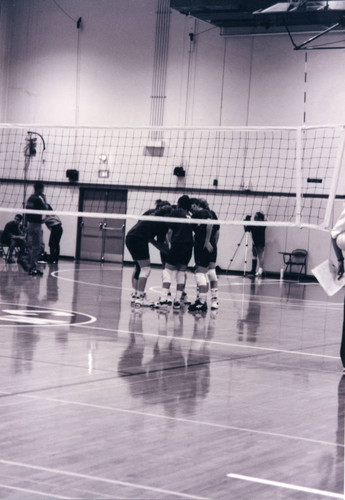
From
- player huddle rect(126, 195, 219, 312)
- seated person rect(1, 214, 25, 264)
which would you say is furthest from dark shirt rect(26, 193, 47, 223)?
player huddle rect(126, 195, 219, 312)

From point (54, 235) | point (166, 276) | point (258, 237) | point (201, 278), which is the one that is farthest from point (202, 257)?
point (54, 235)

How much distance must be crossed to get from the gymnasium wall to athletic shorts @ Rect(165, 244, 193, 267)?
41.8 ft

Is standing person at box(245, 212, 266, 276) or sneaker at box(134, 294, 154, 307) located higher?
standing person at box(245, 212, 266, 276)

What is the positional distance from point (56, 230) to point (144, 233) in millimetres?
15983

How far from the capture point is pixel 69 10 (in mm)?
31844

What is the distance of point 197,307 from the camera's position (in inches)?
605

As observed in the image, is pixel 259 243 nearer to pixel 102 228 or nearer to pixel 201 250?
pixel 102 228

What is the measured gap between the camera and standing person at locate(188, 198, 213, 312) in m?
14.7

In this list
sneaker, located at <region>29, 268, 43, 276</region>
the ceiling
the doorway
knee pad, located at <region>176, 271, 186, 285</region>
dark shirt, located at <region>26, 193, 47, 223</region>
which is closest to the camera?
knee pad, located at <region>176, 271, 186, 285</region>

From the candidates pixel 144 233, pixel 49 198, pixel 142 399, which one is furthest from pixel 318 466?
pixel 49 198

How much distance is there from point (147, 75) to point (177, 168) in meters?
3.46

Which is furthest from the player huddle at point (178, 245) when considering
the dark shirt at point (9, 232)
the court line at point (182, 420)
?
the dark shirt at point (9, 232)

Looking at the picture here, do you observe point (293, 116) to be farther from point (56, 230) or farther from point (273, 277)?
point (56, 230)

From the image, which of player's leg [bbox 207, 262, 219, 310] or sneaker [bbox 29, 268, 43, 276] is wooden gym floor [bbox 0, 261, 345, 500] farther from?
sneaker [bbox 29, 268, 43, 276]
